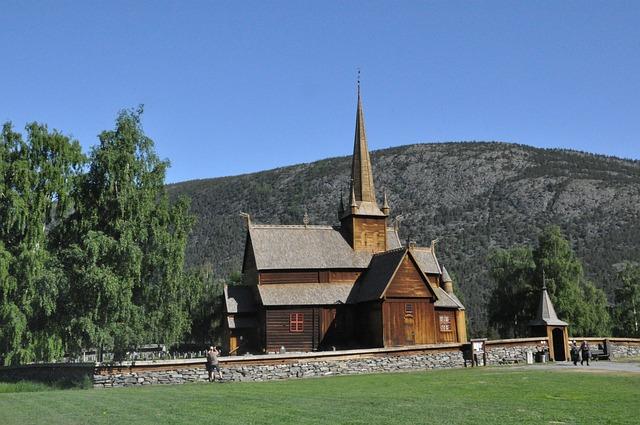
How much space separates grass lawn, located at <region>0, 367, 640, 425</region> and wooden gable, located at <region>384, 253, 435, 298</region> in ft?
50.4

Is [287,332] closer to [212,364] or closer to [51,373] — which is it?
[212,364]

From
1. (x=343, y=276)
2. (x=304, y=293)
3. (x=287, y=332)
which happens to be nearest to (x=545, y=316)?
(x=343, y=276)

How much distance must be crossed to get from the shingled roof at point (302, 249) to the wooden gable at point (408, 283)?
517 centimetres

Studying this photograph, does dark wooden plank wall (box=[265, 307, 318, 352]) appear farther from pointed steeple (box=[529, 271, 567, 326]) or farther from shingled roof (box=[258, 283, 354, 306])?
pointed steeple (box=[529, 271, 567, 326])

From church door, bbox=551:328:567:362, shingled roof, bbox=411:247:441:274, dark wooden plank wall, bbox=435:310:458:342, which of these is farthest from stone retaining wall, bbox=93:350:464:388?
shingled roof, bbox=411:247:441:274

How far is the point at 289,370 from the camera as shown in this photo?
32.1 metres

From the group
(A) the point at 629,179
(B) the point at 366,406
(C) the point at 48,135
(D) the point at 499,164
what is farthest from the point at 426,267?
(D) the point at 499,164

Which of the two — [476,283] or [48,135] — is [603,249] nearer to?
[476,283]

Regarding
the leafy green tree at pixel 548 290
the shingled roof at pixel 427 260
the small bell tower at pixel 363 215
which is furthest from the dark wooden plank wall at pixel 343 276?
the leafy green tree at pixel 548 290

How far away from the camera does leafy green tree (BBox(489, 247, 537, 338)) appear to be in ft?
207

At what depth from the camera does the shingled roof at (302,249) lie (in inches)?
1821

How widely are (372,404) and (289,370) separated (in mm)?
14213

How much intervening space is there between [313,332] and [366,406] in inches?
1049

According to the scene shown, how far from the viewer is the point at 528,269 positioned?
64188 millimetres
